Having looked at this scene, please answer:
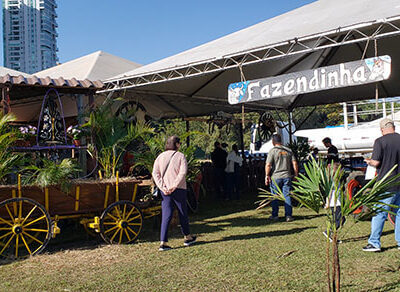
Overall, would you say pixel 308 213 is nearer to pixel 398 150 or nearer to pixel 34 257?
pixel 398 150

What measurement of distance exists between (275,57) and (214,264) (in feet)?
11.9

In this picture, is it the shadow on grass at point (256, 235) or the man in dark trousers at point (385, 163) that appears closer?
the man in dark trousers at point (385, 163)

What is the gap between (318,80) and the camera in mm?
6188

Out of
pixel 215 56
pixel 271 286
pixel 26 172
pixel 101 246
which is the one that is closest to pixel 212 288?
pixel 271 286

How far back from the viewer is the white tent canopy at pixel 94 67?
10344mm

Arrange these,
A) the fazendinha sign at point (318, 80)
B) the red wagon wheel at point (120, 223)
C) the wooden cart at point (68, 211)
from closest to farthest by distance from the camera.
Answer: the wooden cart at point (68, 211) < the fazendinha sign at point (318, 80) < the red wagon wheel at point (120, 223)

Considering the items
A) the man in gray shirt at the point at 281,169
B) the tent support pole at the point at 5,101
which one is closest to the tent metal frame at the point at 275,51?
the man in gray shirt at the point at 281,169

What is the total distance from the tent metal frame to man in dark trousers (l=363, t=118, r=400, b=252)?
1508 millimetres

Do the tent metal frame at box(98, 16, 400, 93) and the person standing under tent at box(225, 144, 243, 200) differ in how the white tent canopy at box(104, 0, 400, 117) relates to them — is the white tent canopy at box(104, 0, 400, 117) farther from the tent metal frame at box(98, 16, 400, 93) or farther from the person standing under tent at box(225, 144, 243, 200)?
the person standing under tent at box(225, 144, 243, 200)

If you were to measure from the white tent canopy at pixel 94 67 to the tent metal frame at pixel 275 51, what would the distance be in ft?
3.35

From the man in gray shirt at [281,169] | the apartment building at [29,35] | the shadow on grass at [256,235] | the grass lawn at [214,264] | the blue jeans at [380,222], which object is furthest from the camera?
the apartment building at [29,35]

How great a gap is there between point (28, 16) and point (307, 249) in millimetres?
114841

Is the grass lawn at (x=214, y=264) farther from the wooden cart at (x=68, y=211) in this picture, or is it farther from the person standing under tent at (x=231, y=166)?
the person standing under tent at (x=231, y=166)

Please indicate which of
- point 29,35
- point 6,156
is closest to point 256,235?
point 6,156
